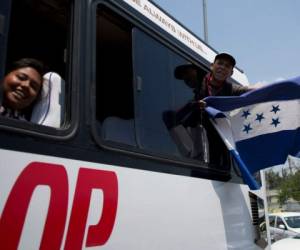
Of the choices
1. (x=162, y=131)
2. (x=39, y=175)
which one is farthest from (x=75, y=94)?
(x=162, y=131)

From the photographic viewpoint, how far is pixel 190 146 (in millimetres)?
3320

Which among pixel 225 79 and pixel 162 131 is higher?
pixel 225 79

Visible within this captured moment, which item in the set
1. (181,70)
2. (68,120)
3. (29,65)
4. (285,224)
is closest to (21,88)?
(29,65)

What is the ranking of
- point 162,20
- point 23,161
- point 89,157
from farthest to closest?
point 162,20 < point 89,157 < point 23,161

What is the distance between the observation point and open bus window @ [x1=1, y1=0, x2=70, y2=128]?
7.39 ft

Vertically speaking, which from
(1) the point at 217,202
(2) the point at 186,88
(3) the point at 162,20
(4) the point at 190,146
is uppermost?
(3) the point at 162,20

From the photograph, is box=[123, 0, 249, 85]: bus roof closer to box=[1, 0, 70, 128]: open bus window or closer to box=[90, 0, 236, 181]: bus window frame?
box=[90, 0, 236, 181]: bus window frame

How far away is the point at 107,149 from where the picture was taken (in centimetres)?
234

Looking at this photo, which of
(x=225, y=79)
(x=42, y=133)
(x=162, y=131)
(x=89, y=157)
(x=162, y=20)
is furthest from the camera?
(x=225, y=79)

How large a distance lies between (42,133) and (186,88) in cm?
172

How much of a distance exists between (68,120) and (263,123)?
7.24 ft

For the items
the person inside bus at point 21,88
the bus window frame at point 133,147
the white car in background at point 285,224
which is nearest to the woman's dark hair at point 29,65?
the person inside bus at point 21,88

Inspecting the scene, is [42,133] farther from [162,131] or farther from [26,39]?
[162,131]

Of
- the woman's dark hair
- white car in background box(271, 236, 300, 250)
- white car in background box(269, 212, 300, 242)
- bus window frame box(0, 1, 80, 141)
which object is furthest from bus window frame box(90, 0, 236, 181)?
white car in background box(269, 212, 300, 242)
